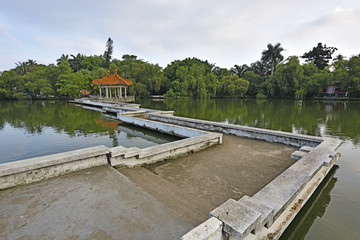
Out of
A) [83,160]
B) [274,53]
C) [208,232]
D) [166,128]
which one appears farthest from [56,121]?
[274,53]

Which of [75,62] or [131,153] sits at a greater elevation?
[75,62]

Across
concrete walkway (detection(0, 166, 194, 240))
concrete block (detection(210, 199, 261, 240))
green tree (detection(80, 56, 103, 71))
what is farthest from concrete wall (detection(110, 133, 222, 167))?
green tree (detection(80, 56, 103, 71))

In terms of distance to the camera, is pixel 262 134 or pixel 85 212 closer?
pixel 85 212

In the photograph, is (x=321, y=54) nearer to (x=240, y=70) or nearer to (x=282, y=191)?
(x=240, y=70)

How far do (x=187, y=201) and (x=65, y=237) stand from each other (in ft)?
4.95

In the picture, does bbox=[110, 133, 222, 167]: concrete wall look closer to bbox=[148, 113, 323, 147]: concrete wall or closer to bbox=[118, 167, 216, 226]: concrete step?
bbox=[118, 167, 216, 226]: concrete step

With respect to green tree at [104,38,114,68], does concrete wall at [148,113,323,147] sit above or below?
below

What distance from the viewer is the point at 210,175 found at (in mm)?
3730

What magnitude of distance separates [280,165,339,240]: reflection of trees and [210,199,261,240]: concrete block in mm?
1064

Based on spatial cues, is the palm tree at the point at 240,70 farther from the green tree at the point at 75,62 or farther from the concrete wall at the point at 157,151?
the concrete wall at the point at 157,151

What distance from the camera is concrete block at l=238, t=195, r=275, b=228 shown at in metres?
1.98

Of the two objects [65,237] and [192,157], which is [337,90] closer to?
[192,157]

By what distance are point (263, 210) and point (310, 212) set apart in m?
1.70

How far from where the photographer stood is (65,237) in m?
1.89
